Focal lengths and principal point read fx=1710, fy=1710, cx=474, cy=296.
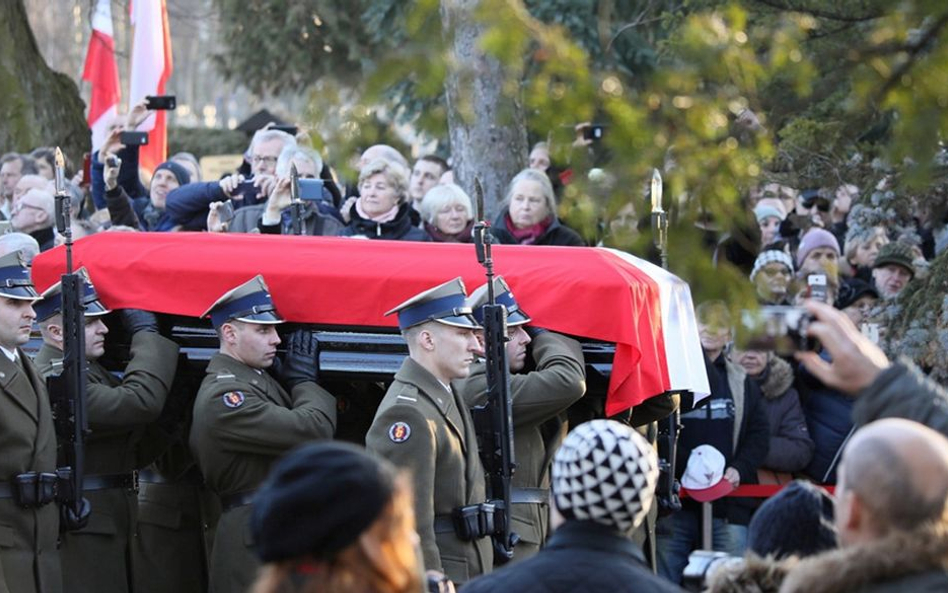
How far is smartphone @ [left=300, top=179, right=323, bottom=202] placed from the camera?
8.07 m

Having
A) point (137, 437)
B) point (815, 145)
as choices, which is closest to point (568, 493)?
point (815, 145)

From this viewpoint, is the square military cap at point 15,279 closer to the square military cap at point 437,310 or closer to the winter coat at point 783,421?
the square military cap at point 437,310

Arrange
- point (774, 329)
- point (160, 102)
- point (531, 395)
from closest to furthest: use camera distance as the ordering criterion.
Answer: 1. point (774, 329)
2. point (531, 395)
3. point (160, 102)

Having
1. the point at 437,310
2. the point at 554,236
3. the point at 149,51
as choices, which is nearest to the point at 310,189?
the point at 554,236

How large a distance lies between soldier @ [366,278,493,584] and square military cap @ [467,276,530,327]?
0.79 ft

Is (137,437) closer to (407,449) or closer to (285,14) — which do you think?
(407,449)

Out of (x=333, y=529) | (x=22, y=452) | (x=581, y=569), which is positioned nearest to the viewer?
(x=333, y=529)

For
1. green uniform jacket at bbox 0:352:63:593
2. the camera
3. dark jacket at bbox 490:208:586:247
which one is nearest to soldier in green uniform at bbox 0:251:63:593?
green uniform jacket at bbox 0:352:63:593

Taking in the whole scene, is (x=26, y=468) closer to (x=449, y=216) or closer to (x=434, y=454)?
(x=434, y=454)

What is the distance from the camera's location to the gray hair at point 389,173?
8.60 m

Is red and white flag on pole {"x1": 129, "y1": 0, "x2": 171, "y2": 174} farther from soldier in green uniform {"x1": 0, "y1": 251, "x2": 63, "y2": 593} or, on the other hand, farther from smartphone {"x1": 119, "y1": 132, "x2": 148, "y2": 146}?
soldier in green uniform {"x1": 0, "y1": 251, "x2": 63, "y2": 593}

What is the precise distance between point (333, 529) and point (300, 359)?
393cm

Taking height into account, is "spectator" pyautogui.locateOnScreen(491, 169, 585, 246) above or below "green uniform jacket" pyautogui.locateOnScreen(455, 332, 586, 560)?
above

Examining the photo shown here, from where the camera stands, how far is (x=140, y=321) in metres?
7.06
